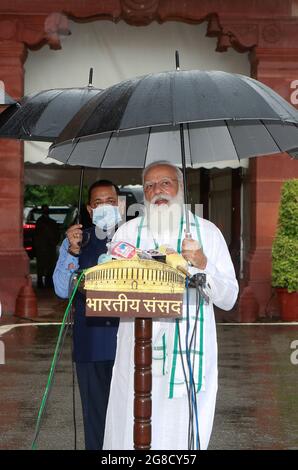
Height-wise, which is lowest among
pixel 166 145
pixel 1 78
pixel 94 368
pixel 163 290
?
pixel 94 368

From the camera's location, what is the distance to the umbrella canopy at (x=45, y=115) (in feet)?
19.2

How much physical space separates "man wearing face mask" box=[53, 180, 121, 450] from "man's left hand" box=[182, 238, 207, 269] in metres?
1.04

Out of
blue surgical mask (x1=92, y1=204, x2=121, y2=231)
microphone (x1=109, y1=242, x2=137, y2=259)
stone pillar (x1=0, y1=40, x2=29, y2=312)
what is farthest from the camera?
stone pillar (x1=0, y1=40, x2=29, y2=312)

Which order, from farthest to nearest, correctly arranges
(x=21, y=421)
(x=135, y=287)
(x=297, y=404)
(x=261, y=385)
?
(x=261, y=385) → (x=297, y=404) → (x=21, y=421) → (x=135, y=287)

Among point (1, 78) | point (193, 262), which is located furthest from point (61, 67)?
point (193, 262)

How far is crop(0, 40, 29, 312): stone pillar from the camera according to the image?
13320 mm

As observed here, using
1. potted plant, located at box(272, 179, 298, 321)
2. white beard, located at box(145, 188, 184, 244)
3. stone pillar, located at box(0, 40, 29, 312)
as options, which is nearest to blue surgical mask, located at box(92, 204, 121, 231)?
white beard, located at box(145, 188, 184, 244)

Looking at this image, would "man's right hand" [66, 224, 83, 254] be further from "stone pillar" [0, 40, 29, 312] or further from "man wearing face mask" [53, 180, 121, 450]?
"stone pillar" [0, 40, 29, 312]

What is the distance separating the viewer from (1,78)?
1331cm

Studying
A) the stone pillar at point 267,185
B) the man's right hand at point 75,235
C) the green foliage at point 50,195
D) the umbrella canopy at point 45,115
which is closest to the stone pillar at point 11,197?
the stone pillar at point 267,185

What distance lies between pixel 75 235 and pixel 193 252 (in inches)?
43.7

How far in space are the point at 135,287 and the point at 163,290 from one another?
0.12 metres

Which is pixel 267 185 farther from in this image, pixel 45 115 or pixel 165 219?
pixel 165 219
